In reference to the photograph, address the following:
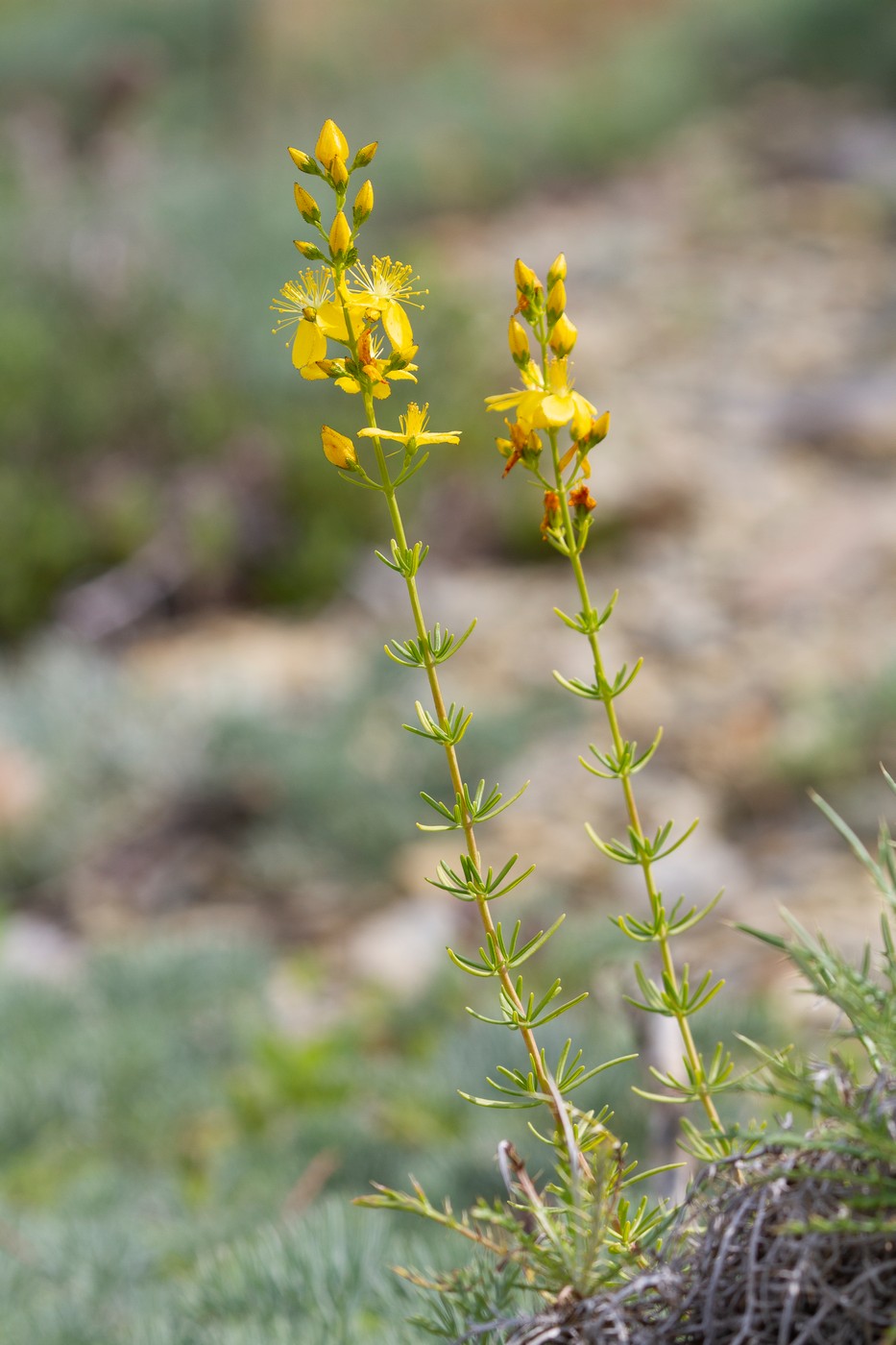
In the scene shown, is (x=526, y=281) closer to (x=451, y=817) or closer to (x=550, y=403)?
(x=550, y=403)

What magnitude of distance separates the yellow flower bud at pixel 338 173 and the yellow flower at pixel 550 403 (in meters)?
0.14

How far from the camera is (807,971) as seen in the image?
2.41 feet

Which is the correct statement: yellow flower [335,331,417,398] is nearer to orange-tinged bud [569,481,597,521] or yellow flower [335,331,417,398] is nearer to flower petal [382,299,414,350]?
flower petal [382,299,414,350]

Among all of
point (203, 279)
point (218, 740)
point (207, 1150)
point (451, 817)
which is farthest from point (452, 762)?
point (203, 279)

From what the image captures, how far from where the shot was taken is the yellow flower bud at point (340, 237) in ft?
2.36

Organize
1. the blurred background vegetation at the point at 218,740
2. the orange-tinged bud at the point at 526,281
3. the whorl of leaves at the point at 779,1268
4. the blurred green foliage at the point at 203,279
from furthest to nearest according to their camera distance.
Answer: the blurred green foliage at the point at 203,279
the blurred background vegetation at the point at 218,740
the orange-tinged bud at the point at 526,281
the whorl of leaves at the point at 779,1268

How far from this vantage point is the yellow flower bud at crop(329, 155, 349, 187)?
74cm

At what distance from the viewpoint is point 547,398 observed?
0.74m

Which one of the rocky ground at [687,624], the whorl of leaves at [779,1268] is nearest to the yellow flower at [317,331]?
the whorl of leaves at [779,1268]

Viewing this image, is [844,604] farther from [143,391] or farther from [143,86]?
[143,86]

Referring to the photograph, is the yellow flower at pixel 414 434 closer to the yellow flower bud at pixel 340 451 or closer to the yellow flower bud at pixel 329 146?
the yellow flower bud at pixel 340 451

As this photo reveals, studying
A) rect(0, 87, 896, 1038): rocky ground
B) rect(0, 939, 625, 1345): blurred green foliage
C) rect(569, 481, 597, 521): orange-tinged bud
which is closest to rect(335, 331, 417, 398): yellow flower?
rect(569, 481, 597, 521): orange-tinged bud

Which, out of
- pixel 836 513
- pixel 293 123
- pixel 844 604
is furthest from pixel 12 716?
pixel 293 123

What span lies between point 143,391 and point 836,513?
2290 mm
